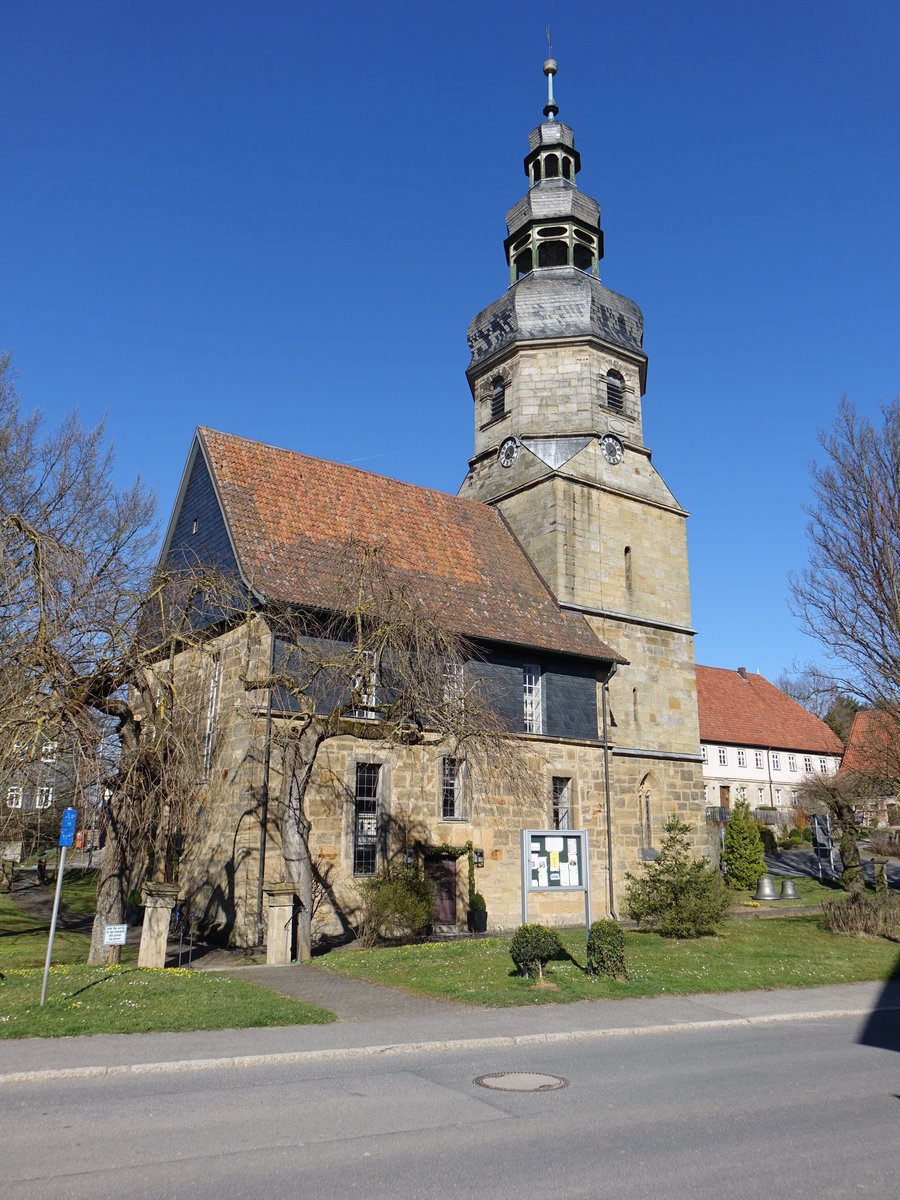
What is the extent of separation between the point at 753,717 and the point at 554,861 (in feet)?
135

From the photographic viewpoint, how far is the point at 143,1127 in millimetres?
6602

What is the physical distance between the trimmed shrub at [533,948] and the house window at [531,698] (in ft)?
33.2

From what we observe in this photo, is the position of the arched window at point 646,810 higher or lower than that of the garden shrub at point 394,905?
higher

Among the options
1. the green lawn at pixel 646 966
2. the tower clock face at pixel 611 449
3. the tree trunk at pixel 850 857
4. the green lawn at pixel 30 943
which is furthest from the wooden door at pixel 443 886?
the tree trunk at pixel 850 857

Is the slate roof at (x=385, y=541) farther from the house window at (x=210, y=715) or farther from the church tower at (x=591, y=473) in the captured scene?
the house window at (x=210, y=715)

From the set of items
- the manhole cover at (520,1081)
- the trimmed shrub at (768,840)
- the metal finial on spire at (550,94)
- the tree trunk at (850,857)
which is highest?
the metal finial on spire at (550,94)

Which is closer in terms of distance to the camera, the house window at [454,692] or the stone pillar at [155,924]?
the stone pillar at [155,924]

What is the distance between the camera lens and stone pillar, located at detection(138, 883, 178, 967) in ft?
48.1

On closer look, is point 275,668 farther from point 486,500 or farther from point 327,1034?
point 486,500

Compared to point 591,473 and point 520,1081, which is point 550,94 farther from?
point 520,1081

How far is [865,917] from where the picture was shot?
1969cm

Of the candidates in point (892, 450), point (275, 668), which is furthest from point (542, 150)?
point (275, 668)

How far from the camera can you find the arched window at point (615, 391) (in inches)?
1155

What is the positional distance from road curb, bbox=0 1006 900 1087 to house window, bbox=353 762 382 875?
961cm
